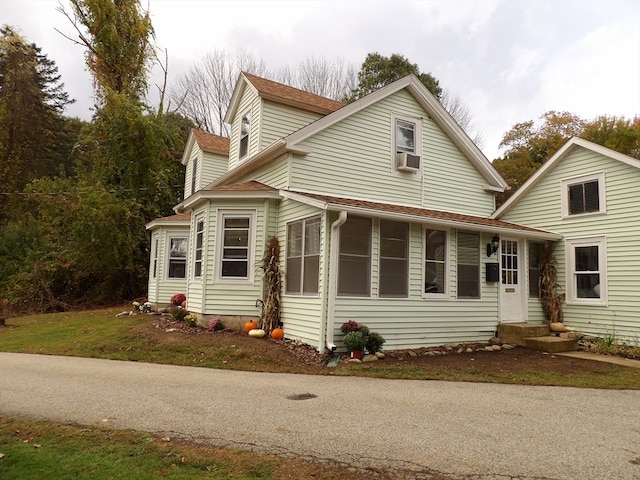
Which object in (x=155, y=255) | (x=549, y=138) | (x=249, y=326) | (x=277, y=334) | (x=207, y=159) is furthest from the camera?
(x=549, y=138)

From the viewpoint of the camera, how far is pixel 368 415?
207 inches

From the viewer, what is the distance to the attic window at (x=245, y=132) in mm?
13344

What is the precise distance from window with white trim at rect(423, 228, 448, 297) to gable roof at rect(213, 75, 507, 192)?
3.88m

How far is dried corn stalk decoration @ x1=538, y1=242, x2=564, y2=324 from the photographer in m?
12.1

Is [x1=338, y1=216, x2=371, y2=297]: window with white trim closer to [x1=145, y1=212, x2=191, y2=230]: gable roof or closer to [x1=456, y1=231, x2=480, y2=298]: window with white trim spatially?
[x1=456, y1=231, x2=480, y2=298]: window with white trim

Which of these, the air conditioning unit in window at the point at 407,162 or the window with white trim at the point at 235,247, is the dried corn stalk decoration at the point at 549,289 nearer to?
the air conditioning unit in window at the point at 407,162

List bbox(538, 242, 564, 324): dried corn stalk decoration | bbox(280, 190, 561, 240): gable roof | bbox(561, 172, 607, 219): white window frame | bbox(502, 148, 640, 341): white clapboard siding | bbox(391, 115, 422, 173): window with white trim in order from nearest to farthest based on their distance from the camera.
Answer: bbox(280, 190, 561, 240): gable roof < bbox(502, 148, 640, 341): white clapboard siding < bbox(561, 172, 607, 219): white window frame < bbox(538, 242, 564, 324): dried corn stalk decoration < bbox(391, 115, 422, 173): window with white trim

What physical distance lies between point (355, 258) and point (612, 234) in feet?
23.2

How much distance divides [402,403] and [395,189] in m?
7.42

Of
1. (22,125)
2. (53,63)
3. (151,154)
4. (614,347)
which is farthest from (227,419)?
(53,63)

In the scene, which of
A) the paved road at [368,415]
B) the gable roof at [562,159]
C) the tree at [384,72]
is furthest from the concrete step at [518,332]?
the tree at [384,72]

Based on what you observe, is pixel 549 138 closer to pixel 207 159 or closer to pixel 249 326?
pixel 207 159

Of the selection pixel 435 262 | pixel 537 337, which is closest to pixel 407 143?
pixel 435 262

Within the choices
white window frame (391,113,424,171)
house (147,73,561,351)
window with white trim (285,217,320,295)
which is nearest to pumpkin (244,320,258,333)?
house (147,73,561,351)
